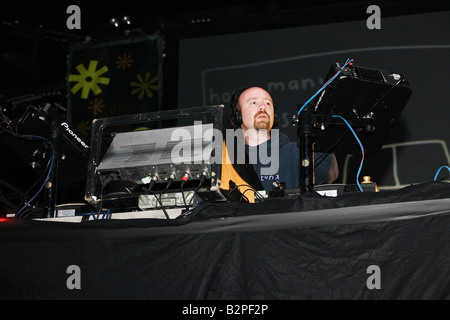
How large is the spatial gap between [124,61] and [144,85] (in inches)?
11.2

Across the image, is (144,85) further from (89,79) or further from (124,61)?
(89,79)

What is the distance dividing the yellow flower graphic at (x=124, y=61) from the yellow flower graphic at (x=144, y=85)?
0.15m

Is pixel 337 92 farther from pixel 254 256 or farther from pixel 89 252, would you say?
pixel 89 252

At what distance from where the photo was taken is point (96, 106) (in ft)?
12.5

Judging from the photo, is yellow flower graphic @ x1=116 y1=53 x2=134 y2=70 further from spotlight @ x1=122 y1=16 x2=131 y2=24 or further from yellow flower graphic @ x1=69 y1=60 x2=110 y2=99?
spotlight @ x1=122 y1=16 x2=131 y2=24

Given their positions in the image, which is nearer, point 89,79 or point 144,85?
point 144,85

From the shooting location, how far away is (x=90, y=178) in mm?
1588

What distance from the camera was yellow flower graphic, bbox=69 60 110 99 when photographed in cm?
385

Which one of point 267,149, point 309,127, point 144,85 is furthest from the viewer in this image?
point 144,85

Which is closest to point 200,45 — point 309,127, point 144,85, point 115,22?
point 144,85

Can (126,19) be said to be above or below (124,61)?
above

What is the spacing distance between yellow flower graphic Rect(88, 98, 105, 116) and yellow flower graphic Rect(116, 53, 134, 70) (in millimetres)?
300
